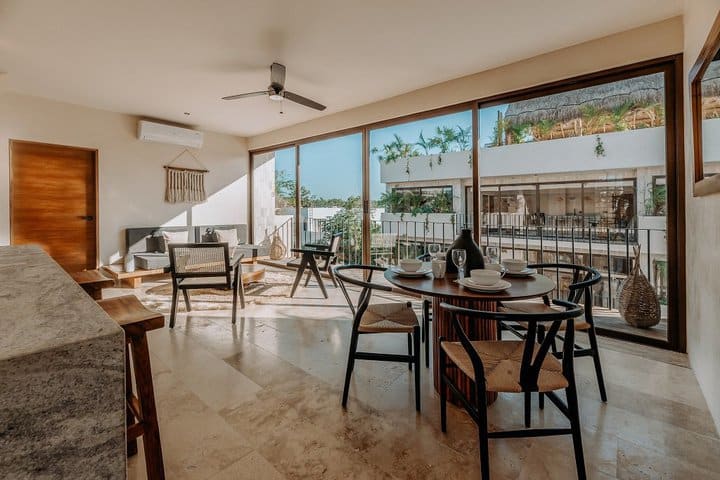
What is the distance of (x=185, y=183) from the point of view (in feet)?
19.4

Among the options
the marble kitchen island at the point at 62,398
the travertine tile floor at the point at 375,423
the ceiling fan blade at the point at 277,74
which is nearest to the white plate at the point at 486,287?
the travertine tile floor at the point at 375,423

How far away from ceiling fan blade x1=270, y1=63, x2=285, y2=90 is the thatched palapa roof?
2368 millimetres

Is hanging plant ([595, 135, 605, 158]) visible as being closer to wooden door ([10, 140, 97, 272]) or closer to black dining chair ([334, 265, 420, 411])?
black dining chair ([334, 265, 420, 411])

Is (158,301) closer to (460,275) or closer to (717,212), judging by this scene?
(460,275)

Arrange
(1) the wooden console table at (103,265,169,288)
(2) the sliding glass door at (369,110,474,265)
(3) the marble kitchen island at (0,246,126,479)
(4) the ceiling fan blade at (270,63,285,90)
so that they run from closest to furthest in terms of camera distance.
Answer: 1. (3) the marble kitchen island at (0,246,126,479)
2. (4) the ceiling fan blade at (270,63,285,90)
3. (2) the sliding glass door at (369,110,474,265)
4. (1) the wooden console table at (103,265,169,288)

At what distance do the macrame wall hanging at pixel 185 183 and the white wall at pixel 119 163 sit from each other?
89 mm

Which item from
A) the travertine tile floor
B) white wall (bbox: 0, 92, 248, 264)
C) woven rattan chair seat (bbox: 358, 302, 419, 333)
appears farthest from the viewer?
white wall (bbox: 0, 92, 248, 264)

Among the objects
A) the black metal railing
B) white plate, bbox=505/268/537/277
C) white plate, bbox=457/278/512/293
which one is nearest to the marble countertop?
white plate, bbox=457/278/512/293

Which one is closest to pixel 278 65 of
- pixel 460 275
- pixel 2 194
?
pixel 460 275

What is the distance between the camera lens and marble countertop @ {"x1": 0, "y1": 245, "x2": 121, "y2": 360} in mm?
490

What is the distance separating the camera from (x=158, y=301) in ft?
13.4

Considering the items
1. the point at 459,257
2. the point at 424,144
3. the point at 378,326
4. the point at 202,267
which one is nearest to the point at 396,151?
the point at 424,144

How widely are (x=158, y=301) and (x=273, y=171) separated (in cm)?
343

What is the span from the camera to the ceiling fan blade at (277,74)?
11.3 ft
